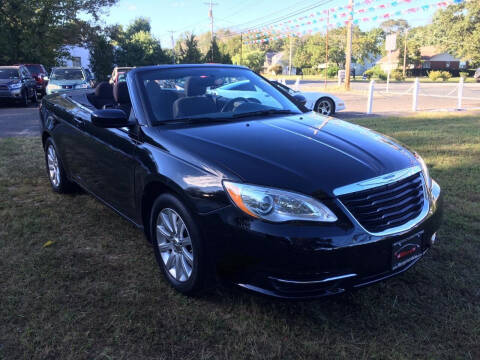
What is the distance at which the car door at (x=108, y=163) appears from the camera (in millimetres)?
3334

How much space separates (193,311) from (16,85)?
17.5 meters

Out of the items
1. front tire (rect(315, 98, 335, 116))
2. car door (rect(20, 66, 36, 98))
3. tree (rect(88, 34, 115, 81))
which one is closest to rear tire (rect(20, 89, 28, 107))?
car door (rect(20, 66, 36, 98))

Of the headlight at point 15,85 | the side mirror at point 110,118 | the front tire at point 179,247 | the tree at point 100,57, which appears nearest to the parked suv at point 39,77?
the headlight at point 15,85

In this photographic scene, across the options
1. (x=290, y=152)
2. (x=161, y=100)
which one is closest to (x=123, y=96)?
(x=161, y=100)

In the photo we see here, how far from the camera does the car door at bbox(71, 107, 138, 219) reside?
3334 mm

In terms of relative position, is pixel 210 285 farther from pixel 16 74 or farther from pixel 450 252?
pixel 16 74

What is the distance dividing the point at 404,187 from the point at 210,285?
137 centimetres

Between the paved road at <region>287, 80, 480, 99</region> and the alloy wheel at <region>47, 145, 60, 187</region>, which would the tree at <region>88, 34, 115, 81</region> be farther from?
the alloy wheel at <region>47, 145, 60, 187</region>

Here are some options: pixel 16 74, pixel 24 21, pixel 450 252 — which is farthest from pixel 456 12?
pixel 450 252

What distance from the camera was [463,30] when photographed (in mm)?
59406

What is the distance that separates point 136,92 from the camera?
3459mm

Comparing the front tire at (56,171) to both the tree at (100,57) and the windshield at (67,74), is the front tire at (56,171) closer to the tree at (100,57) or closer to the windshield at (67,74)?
the windshield at (67,74)

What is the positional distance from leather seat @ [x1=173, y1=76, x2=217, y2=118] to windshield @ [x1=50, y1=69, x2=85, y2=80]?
15.9 m

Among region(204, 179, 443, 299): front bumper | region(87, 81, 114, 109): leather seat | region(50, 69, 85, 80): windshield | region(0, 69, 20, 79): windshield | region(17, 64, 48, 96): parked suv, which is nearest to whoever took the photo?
region(204, 179, 443, 299): front bumper
